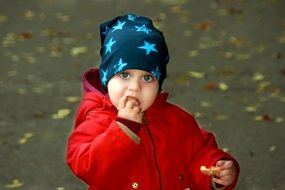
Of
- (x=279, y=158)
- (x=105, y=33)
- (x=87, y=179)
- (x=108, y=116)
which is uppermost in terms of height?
(x=105, y=33)

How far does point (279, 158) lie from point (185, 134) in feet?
6.85

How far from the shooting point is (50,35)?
25.8 ft

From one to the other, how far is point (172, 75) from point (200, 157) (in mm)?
3733

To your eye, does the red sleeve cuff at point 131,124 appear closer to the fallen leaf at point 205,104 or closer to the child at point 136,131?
the child at point 136,131

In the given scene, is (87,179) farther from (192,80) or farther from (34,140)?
(192,80)

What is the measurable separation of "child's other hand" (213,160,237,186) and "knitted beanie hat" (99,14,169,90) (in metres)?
0.45

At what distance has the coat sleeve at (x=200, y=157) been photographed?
2311 mm

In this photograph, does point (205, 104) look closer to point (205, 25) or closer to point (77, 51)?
point (77, 51)

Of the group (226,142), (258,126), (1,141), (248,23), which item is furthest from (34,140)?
(248,23)

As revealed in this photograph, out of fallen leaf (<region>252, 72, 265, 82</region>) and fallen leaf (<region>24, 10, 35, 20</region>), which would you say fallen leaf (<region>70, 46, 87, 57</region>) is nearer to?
fallen leaf (<region>24, 10, 35, 20</region>)

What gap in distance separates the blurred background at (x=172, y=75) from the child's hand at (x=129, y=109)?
1974 mm

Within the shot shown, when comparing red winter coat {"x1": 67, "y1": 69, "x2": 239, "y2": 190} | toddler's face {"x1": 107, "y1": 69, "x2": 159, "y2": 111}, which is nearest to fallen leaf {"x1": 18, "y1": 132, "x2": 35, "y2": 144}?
red winter coat {"x1": 67, "y1": 69, "x2": 239, "y2": 190}

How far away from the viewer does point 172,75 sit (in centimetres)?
603

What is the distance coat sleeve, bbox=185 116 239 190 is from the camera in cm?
231
